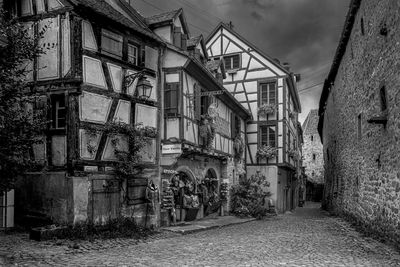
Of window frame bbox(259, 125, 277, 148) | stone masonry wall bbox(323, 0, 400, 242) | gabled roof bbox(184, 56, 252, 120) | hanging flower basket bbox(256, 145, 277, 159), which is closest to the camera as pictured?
stone masonry wall bbox(323, 0, 400, 242)

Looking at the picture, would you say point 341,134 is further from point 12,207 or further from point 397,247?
point 12,207

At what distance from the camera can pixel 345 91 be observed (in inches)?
650

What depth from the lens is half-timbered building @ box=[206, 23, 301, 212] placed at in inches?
922

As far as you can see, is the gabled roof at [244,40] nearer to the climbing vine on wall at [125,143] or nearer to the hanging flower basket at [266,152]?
the hanging flower basket at [266,152]

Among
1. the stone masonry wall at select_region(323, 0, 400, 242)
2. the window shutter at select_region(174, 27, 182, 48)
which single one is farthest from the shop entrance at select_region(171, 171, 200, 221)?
the stone masonry wall at select_region(323, 0, 400, 242)

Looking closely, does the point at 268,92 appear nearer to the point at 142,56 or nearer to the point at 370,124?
the point at 142,56

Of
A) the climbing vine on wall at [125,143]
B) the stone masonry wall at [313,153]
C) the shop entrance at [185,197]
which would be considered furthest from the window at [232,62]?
the stone masonry wall at [313,153]

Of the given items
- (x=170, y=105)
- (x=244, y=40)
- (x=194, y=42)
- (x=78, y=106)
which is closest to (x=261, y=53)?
(x=244, y=40)

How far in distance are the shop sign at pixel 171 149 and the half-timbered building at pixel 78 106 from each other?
1.81m

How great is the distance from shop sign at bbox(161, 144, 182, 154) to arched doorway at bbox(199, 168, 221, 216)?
355 centimetres

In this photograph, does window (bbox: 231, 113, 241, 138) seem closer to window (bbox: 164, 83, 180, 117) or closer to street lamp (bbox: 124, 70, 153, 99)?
window (bbox: 164, 83, 180, 117)

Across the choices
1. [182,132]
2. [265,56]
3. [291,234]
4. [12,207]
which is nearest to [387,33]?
[291,234]

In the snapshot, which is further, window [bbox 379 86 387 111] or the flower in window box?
the flower in window box

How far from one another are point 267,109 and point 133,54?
12.0 m
